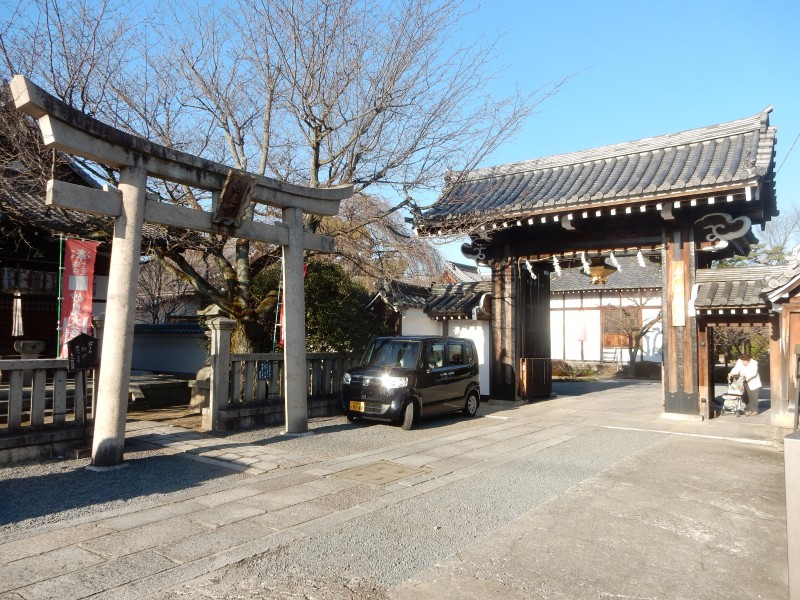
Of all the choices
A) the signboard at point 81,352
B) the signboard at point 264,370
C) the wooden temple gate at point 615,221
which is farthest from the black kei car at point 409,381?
the signboard at point 81,352

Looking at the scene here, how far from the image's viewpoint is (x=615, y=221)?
12.8m

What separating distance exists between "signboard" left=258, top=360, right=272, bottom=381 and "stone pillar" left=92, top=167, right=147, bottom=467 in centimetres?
336

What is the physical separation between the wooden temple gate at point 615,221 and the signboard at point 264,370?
203 inches

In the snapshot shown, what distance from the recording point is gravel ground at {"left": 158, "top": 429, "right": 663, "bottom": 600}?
3820mm

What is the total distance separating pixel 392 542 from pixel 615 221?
10310mm

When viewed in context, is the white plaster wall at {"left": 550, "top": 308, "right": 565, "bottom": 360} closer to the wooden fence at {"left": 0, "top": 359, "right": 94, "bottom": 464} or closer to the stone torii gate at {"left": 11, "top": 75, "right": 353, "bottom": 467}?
the stone torii gate at {"left": 11, "top": 75, "right": 353, "bottom": 467}

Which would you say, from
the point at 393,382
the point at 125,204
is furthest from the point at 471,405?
the point at 125,204

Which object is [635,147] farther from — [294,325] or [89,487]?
[89,487]

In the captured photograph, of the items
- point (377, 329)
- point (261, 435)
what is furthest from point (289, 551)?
point (377, 329)

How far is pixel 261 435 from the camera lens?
923cm

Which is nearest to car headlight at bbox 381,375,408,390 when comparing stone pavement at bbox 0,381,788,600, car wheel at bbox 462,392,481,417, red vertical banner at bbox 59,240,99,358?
stone pavement at bbox 0,381,788,600

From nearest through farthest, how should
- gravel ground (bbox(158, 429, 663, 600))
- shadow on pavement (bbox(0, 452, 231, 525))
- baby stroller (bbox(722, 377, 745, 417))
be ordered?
gravel ground (bbox(158, 429, 663, 600))
shadow on pavement (bbox(0, 452, 231, 525))
baby stroller (bbox(722, 377, 745, 417))

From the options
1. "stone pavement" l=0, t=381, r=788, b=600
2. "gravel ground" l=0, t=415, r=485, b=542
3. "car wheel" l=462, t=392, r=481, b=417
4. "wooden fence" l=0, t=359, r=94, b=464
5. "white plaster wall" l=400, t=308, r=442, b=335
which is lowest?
"stone pavement" l=0, t=381, r=788, b=600

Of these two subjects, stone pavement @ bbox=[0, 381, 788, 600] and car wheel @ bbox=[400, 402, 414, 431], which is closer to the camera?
stone pavement @ bbox=[0, 381, 788, 600]
